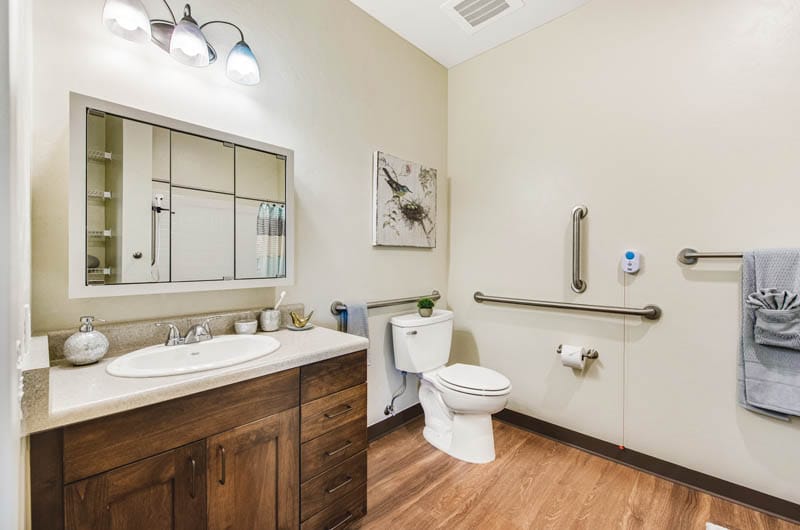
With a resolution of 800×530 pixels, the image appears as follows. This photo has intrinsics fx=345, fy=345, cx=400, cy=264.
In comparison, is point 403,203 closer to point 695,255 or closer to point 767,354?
point 695,255

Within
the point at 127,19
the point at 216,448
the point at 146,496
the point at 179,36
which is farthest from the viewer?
the point at 179,36

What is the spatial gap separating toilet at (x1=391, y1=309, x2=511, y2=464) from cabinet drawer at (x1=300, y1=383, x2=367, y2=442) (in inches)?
26.6

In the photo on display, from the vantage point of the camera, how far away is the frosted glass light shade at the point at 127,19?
45.1 inches

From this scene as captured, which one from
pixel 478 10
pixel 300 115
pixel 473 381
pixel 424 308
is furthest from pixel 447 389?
pixel 478 10

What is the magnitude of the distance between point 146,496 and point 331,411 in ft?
1.85

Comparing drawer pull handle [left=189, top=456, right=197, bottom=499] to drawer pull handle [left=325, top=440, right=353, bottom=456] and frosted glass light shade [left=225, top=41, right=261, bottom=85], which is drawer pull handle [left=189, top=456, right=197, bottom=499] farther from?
frosted glass light shade [left=225, top=41, right=261, bottom=85]

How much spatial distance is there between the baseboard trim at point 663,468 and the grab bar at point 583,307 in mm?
736

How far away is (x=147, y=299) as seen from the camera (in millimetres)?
1272

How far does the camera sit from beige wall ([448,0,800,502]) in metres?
1.53

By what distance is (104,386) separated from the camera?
0.88 meters

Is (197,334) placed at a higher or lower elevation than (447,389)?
higher

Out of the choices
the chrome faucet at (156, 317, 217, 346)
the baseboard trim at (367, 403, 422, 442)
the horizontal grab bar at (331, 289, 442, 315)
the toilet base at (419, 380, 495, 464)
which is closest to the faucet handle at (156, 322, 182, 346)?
the chrome faucet at (156, 317, 217, 346)

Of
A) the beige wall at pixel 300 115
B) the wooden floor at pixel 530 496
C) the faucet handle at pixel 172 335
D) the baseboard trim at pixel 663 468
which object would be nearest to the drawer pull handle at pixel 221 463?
the faucet handle at pixel 172 335

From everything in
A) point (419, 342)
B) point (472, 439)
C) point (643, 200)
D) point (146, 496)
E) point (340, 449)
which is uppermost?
point (643, 200)
